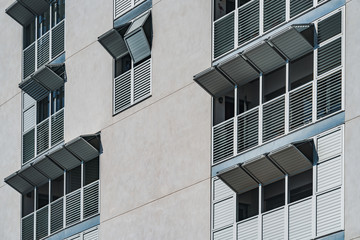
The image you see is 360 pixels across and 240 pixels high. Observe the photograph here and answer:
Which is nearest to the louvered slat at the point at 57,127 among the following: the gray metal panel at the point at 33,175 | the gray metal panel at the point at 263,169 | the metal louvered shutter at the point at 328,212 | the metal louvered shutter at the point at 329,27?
the gray metal panel at the point at 33,175

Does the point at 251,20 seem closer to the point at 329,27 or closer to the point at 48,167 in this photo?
the point at 329,27

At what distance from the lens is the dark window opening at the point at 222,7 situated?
36188mm

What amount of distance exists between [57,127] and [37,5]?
5438 mm

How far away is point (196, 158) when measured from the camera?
1393 inches

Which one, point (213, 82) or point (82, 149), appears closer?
point (213, 82)

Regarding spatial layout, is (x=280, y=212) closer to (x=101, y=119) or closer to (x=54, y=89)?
(x=101, y=119)

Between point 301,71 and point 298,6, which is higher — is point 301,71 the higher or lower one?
the lower one

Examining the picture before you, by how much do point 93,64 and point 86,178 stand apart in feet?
13.0

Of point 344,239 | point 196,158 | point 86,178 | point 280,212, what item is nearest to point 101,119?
point 86,178

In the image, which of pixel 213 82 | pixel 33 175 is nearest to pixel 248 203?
pixel 213 82

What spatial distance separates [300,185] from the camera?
32.6m

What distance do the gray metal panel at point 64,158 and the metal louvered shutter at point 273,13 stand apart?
34.3 feet

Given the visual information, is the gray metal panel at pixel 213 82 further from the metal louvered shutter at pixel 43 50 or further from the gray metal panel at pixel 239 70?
the metal louvered shutter at pixel 43 50

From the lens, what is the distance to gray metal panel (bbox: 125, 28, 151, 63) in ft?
126
